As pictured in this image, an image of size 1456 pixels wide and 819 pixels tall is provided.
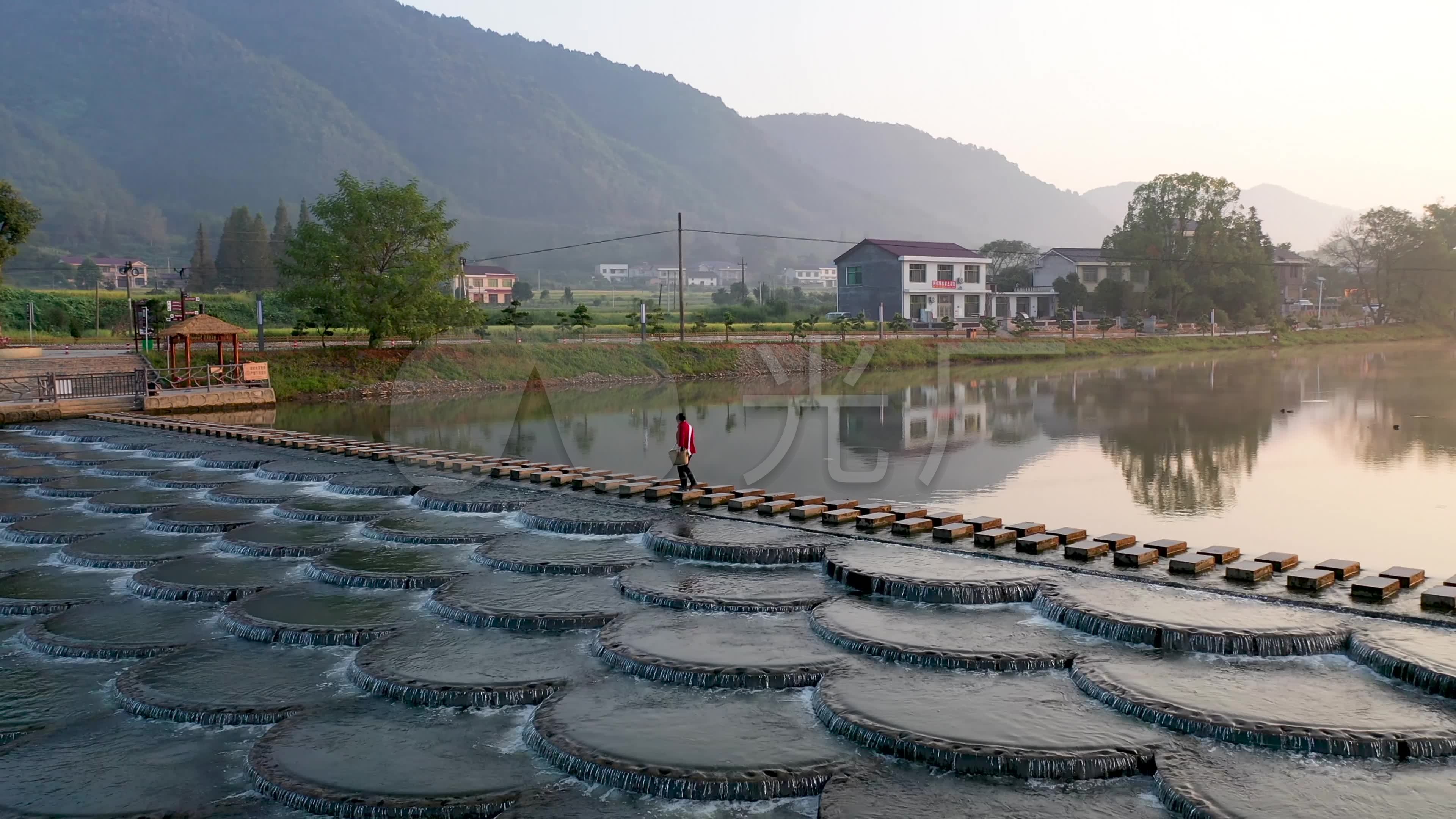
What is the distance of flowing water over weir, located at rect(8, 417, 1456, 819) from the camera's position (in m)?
7.88

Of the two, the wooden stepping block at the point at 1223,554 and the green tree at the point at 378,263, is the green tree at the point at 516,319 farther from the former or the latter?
the wooden stepping block at the point at 1223,554

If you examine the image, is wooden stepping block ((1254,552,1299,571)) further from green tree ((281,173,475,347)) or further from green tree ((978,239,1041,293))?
green tree ((978,239,1041,293))

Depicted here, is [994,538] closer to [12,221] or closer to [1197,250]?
[12,221]

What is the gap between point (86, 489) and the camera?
20781 mm

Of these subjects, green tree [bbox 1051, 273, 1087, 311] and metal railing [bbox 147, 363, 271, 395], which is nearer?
metal railing [bbox 147, 363, 271, 395]

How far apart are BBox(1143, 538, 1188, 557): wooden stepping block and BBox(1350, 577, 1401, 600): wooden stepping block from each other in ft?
6.52

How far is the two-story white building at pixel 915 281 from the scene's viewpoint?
74.1 m

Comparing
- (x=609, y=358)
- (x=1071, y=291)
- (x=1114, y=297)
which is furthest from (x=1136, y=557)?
(x=1071, y=291)

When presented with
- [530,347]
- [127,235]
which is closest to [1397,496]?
[530,347]

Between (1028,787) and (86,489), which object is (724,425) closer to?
(86,489)

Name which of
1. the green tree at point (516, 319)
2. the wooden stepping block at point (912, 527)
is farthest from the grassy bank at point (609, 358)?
the wooden stepping block at point (912, 527)

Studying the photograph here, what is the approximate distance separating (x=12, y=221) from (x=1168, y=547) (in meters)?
47.2

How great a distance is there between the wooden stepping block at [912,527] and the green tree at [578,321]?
41.9 metres

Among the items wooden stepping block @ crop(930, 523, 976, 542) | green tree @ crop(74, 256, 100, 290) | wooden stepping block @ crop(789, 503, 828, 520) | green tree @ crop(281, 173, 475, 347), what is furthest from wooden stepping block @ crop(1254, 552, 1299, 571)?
green tree @ crop(74, 256, 100, 290)
